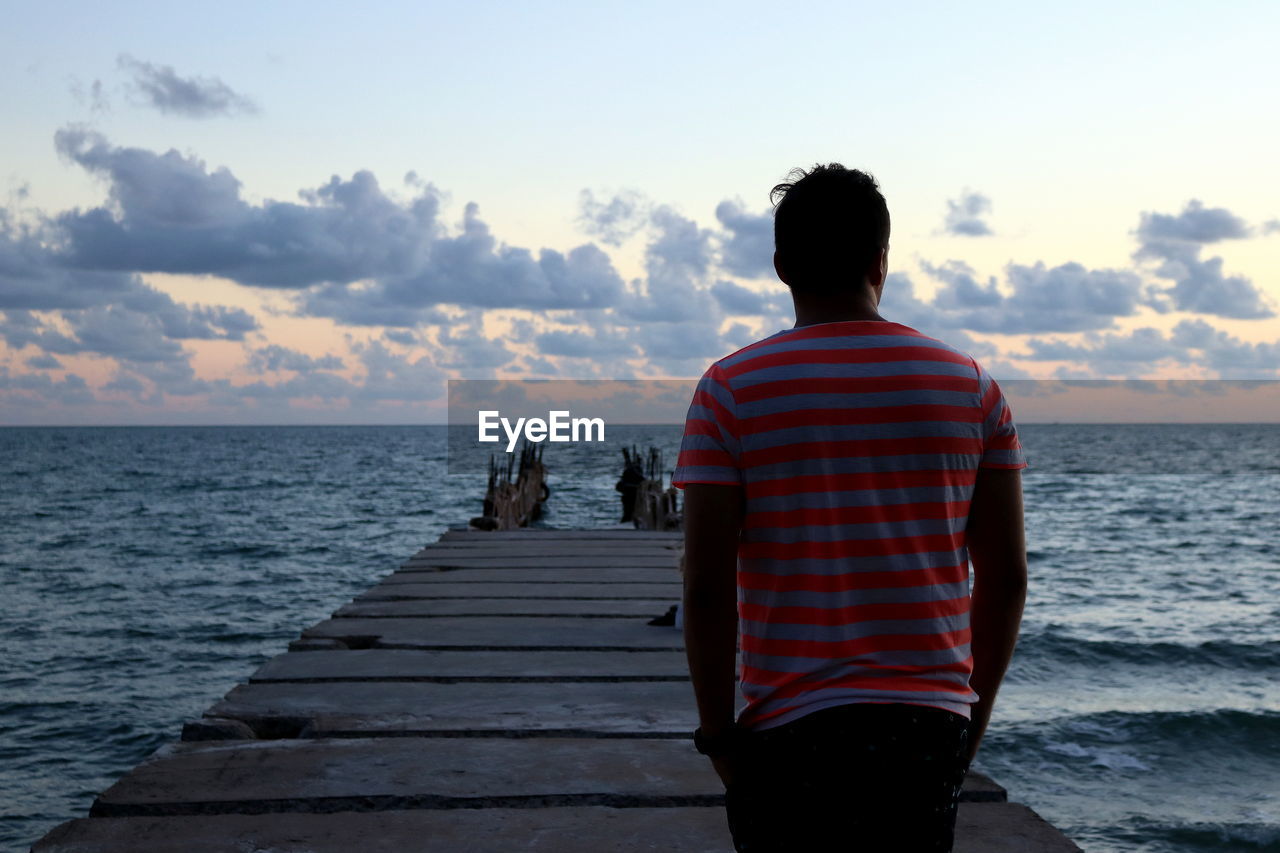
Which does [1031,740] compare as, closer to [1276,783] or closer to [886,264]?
[1276,783]

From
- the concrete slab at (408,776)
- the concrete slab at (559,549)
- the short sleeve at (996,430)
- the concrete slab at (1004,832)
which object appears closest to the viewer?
the short sleeve at (996,430)

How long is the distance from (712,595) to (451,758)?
6.74 feet

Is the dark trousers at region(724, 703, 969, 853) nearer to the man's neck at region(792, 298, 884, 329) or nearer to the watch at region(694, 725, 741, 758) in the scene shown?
the watch at region(694, 725, 741, 758)

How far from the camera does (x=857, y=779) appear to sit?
5.64 feet

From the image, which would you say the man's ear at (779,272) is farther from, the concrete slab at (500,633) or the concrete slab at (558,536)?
the concrete slab at (558,536)

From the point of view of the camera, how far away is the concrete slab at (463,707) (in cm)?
389

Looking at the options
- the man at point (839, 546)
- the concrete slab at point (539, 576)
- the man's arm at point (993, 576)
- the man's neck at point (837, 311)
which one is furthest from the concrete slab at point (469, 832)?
the concrete slab at point (539, 576)

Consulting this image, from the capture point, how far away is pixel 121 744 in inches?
400

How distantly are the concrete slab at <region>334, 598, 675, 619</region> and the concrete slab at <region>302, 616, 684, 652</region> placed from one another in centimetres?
12

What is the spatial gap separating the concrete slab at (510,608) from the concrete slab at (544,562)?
4.94ft

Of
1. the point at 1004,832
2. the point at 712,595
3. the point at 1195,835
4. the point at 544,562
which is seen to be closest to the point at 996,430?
the point at 712,595

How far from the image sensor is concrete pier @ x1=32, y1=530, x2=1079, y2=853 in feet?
9.41

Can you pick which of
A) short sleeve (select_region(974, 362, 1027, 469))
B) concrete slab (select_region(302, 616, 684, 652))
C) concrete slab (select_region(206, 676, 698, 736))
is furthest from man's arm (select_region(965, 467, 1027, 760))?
concrete slab (select_region(302, 616, 684, 652))

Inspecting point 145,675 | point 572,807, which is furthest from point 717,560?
point 145,675
